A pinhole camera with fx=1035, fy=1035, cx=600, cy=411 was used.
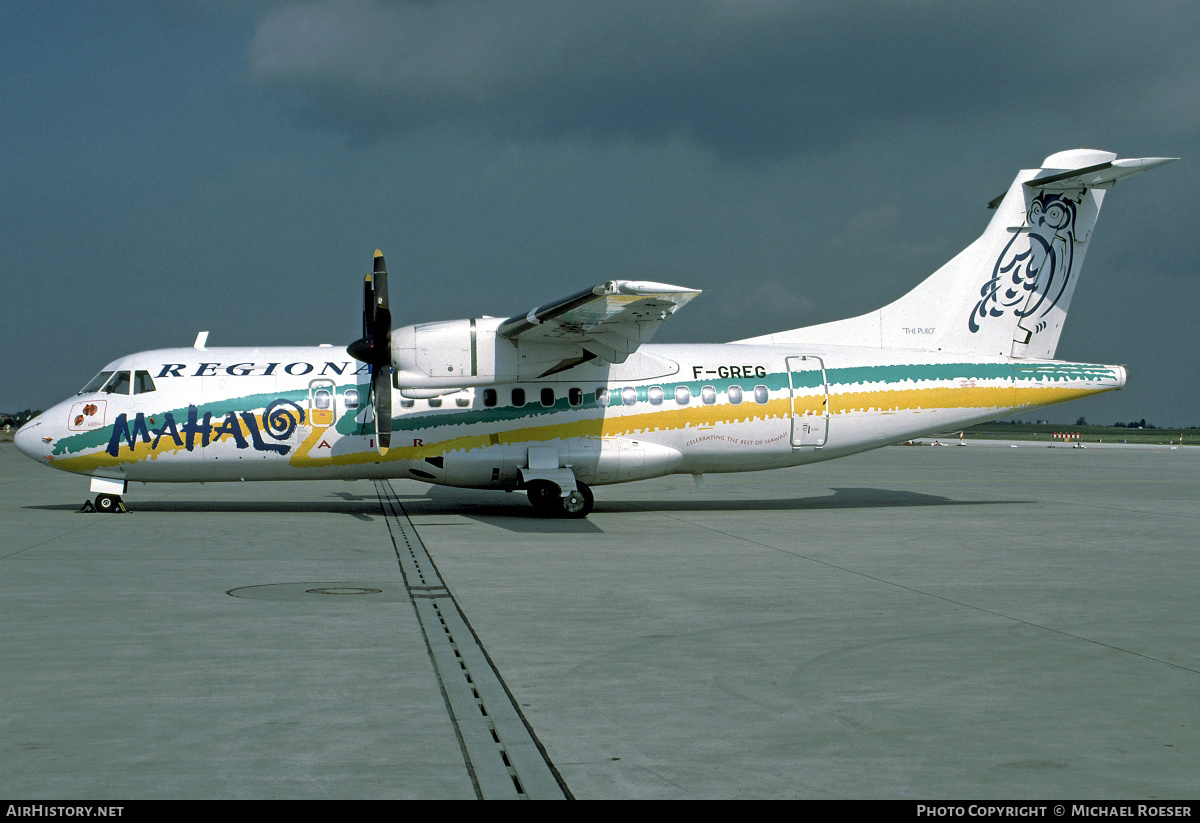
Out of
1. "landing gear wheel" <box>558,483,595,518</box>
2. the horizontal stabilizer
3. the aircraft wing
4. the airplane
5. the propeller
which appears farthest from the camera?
the horizontal stabilizer

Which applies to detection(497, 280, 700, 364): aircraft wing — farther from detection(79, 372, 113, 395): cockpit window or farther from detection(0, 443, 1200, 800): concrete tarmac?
detection(79, 372, 113, 395): cockpit window

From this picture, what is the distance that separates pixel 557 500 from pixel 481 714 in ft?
45.8

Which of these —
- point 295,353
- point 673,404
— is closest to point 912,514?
point 673,404

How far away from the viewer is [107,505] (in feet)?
67.5

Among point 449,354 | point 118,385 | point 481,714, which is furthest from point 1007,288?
point 481,714

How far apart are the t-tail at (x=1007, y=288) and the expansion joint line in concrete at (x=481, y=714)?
14.8m

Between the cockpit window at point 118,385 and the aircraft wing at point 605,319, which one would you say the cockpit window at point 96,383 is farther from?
the aircraft wing at point 605,319

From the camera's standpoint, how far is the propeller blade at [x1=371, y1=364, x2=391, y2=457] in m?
19.0

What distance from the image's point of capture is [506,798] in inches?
193

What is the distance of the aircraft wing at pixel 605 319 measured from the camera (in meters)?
16.6

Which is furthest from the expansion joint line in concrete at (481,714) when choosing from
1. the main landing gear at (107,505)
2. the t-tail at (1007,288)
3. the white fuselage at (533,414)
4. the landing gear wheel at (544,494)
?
the t-tail at (1007,288)

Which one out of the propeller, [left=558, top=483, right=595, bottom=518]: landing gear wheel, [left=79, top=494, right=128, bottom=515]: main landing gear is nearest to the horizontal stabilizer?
[left=558, top=483, right=595, bottom=518]: landing gear wheel

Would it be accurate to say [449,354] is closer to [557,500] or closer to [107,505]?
[557,500]

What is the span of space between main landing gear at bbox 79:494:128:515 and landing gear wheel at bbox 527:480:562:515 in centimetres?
821
